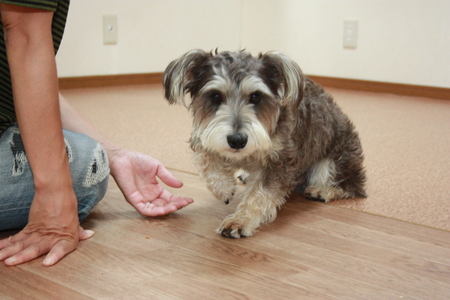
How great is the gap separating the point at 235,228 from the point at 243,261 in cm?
20

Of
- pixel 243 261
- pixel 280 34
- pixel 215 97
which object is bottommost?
pixel 243 261

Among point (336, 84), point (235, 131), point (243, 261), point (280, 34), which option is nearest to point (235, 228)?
point (243, 261)

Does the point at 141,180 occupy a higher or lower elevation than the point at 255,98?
lower

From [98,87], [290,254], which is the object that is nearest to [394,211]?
[290,254]

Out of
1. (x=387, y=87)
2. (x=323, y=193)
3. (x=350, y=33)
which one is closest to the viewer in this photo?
(x=323, y=193)

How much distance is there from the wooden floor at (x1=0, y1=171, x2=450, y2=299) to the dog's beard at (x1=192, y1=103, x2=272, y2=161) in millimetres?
278

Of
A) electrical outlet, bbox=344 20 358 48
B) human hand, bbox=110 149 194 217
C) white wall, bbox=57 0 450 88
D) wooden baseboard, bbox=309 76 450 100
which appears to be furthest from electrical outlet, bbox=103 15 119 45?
human hand, bbox=110 149 194 217

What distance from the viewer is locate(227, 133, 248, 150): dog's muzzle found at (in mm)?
1709

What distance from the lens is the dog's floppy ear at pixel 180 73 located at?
1.81m

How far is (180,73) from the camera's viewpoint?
1.82m

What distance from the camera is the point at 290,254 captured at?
1.66 m

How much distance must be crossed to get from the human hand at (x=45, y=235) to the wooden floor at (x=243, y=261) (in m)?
0.03

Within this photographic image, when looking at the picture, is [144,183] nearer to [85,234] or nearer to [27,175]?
[85,234]

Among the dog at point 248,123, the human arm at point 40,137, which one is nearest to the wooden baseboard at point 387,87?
the dog at point 248,123
